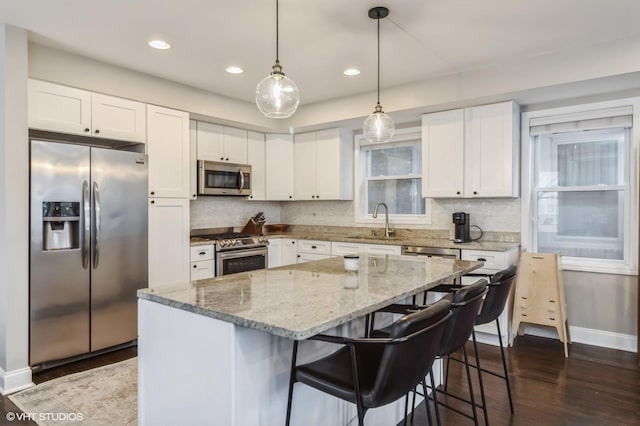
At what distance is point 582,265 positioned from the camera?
12.6 ft

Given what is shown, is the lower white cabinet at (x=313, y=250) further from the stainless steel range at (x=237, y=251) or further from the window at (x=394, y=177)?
the window at (x=394, y=177)

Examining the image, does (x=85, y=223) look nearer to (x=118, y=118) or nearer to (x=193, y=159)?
(x=118, y=118)

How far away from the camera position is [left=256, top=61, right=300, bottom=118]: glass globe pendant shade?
2.24m

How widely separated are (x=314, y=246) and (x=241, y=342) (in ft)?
11.5

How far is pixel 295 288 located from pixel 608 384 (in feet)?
8.39

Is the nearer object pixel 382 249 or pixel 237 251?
pixel 382 249

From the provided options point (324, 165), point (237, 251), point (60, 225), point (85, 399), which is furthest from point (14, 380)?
point (324, 165)

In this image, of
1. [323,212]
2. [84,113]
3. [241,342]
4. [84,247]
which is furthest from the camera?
[323,212]

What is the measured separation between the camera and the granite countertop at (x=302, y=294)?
141cm

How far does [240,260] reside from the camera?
4.71 metres

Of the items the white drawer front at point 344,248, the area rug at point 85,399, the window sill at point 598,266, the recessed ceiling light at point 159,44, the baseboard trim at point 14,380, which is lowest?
the area rug at point 85,399

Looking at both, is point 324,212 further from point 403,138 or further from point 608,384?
point 608,384

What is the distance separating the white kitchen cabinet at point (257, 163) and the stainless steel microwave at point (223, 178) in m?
0.14

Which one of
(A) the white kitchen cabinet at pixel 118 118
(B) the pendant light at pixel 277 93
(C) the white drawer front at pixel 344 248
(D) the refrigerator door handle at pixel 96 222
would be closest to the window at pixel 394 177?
(C) the white drawer front at pixel 344 248
